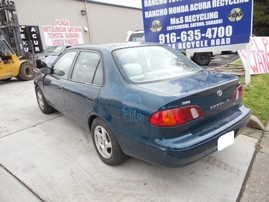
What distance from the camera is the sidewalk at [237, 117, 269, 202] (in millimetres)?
2162

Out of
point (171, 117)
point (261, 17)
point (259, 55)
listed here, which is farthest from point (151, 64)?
point (261, 17)

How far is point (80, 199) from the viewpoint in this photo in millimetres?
2266

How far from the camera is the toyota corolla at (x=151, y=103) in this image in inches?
78.5

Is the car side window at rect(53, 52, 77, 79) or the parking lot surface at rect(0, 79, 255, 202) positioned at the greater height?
the car side window at rect(53, 52, 77, 79)

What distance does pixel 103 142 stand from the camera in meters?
2.76

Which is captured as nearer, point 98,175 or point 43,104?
point 98,175

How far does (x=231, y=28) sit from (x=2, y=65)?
26.3 feet

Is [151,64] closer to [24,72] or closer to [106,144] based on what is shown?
[106,144]

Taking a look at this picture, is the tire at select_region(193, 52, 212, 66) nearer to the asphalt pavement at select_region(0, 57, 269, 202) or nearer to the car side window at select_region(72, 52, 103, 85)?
the asphalt pavement at select_region(0, 57, 269, 202)

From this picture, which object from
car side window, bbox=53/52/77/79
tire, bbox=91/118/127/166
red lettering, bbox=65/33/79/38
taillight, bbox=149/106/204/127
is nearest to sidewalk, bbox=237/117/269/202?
taillight, bbox=149/106/204/127

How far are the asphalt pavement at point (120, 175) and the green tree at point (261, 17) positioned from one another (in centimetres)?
1839

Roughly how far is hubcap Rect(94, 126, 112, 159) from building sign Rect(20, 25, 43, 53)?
1270 cm

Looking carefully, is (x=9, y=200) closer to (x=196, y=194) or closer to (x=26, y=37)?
(x=196, y=194)

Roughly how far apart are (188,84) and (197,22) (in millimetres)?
3701
